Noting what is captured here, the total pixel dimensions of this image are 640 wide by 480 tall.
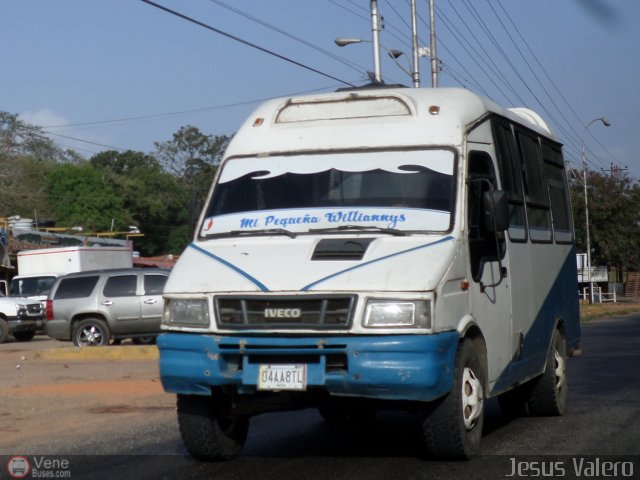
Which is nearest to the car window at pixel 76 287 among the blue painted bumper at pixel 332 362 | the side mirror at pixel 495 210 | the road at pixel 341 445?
the road at pixel 341 445

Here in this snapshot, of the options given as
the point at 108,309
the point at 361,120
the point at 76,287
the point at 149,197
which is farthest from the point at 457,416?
the point at 149,197

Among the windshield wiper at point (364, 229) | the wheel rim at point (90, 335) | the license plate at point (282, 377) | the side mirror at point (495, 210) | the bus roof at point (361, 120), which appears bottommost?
the wheel rim at point (90, 335)

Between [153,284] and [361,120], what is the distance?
15.1 m

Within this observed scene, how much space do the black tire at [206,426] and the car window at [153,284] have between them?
1526 cm

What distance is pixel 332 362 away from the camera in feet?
23.0

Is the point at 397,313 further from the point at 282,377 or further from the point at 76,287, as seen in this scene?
the point at 76,287

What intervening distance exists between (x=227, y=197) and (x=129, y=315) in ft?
48.3

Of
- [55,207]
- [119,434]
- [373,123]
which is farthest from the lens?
[55,207]

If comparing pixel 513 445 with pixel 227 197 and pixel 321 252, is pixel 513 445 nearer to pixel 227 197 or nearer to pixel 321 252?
pixel 321 252

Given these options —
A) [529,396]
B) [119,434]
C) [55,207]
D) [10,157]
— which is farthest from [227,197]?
[55,207]

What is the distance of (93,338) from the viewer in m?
22.8

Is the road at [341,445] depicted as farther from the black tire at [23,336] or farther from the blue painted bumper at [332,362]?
the black tire at [23,336]

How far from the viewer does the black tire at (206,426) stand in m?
7.65

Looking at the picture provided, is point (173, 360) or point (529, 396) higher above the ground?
point (173, 360)
